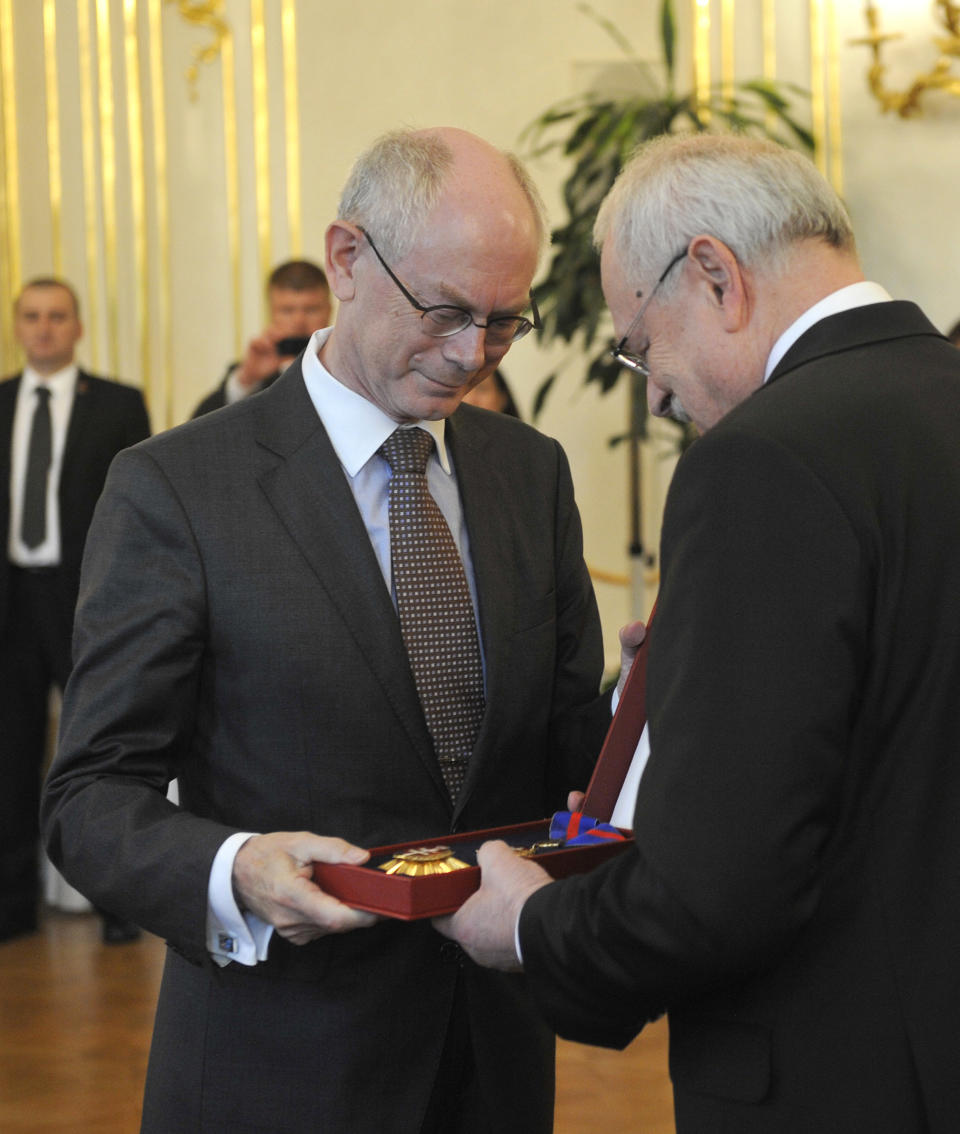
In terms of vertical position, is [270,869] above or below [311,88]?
below

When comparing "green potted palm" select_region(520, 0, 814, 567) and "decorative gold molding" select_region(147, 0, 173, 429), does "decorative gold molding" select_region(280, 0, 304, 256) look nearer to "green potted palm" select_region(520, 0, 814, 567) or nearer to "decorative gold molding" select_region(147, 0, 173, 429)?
"decorative gold molding" select_region(147, 0, 173, 429)

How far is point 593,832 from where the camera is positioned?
155cm

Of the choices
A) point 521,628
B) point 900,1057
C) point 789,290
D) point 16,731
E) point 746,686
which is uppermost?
point 789,290

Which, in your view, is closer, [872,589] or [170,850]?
[872,589]

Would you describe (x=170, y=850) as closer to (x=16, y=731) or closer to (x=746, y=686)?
(x=746, y=686)

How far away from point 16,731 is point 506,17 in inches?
133

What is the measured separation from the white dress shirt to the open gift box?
3489 millimetres

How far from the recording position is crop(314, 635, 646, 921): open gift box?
1384 millimetres

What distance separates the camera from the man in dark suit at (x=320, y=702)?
5.20 feet

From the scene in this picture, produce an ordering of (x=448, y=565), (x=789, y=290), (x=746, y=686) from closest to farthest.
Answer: (x=746, y=686) → (x=789, y=290) → (x=448, y=565)

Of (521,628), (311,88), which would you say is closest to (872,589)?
(521,628)

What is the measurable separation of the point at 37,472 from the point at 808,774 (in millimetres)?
4062

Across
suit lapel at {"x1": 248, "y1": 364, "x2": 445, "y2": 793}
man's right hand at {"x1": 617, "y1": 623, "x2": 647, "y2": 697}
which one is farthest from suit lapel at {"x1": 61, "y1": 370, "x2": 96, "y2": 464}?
man's right hand at {"x1": 617, "y1": 623, "x2": 647, "y2": 697}

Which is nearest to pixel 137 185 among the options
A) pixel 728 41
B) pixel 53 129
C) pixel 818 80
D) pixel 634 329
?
pixel 53 129
